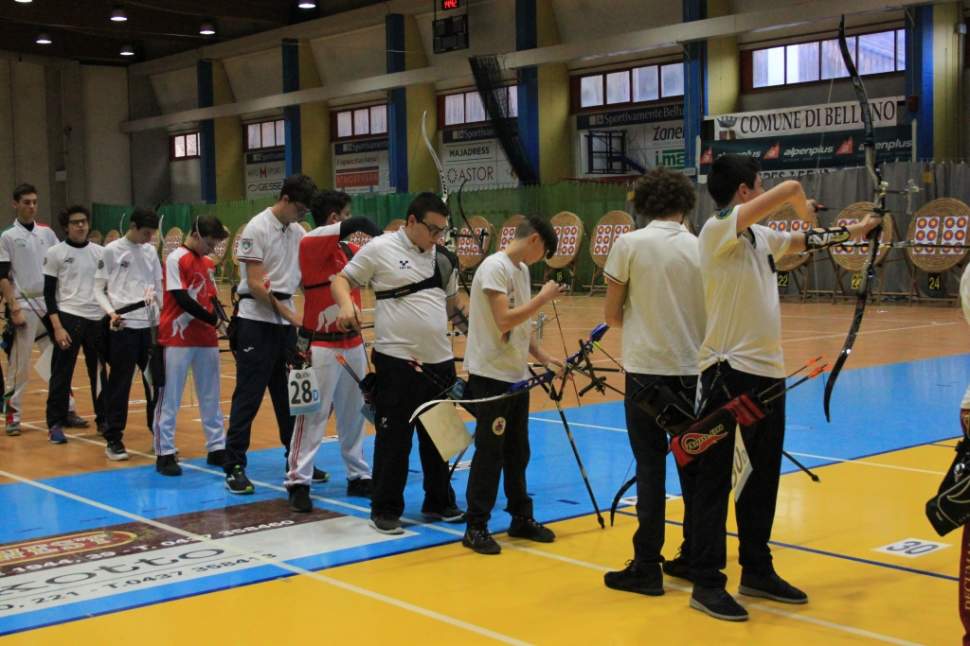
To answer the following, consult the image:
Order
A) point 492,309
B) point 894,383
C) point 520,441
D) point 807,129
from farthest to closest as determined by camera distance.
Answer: point 807,129, point 894,383, point 520,441, point 492,309

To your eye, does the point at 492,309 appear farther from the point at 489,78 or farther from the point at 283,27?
the point at 283,27

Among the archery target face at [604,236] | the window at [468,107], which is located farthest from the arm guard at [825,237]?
the window at [468,107]

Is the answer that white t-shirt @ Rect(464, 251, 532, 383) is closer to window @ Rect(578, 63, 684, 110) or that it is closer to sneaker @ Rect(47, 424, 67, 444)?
sneaker @ Rect(47, 424, 67, 444)

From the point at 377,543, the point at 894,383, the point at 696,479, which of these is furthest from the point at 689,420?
the point at 894,383

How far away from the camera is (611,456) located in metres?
6.96

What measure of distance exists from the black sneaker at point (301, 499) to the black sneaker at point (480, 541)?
1.07m

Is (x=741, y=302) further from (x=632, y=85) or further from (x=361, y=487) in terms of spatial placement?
(x=632, y=85)

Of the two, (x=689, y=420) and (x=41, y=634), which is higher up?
(x=689, y=420)

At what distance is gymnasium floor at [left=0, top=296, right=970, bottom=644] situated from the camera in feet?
12.6

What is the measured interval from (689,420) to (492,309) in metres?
1.10

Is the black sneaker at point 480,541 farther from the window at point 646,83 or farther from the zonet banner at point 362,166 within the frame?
the zonet banner at point 362,166

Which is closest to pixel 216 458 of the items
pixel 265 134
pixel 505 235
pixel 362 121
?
pixel 505 235

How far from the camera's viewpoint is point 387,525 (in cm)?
515

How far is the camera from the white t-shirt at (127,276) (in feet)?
25.2
